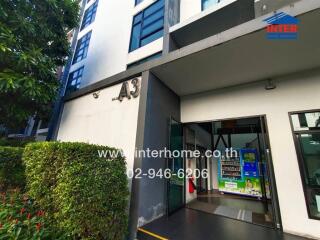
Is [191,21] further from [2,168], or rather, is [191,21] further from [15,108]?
[2,168]

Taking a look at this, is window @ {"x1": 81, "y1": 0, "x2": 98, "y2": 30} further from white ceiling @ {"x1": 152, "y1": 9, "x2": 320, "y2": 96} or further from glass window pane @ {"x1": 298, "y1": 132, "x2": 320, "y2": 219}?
glass window pane @ {"x1": 298, "y1": 132, "x2": 320, "y2": 219}

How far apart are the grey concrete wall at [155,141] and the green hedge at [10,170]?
3720 mm

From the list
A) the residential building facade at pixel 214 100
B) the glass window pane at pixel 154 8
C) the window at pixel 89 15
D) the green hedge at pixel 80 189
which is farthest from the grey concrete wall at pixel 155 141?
the window at pixel 89 15

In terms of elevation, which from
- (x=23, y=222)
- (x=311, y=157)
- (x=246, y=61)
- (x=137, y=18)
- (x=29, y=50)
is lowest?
(x=23, y=222)

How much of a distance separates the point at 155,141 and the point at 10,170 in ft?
14.5

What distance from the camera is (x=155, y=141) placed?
4.38m

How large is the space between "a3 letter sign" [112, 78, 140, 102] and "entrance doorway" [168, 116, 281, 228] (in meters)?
2.06

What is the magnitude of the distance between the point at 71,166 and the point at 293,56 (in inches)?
197

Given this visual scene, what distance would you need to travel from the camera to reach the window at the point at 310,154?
138 inches

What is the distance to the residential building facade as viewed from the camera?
3.44 m

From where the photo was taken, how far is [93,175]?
2893 millimetres

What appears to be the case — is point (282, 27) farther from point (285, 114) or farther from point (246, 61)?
point (285, 114)

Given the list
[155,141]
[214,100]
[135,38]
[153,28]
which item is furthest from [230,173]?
[135,38]

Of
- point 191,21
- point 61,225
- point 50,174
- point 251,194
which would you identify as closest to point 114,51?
point 191,21
